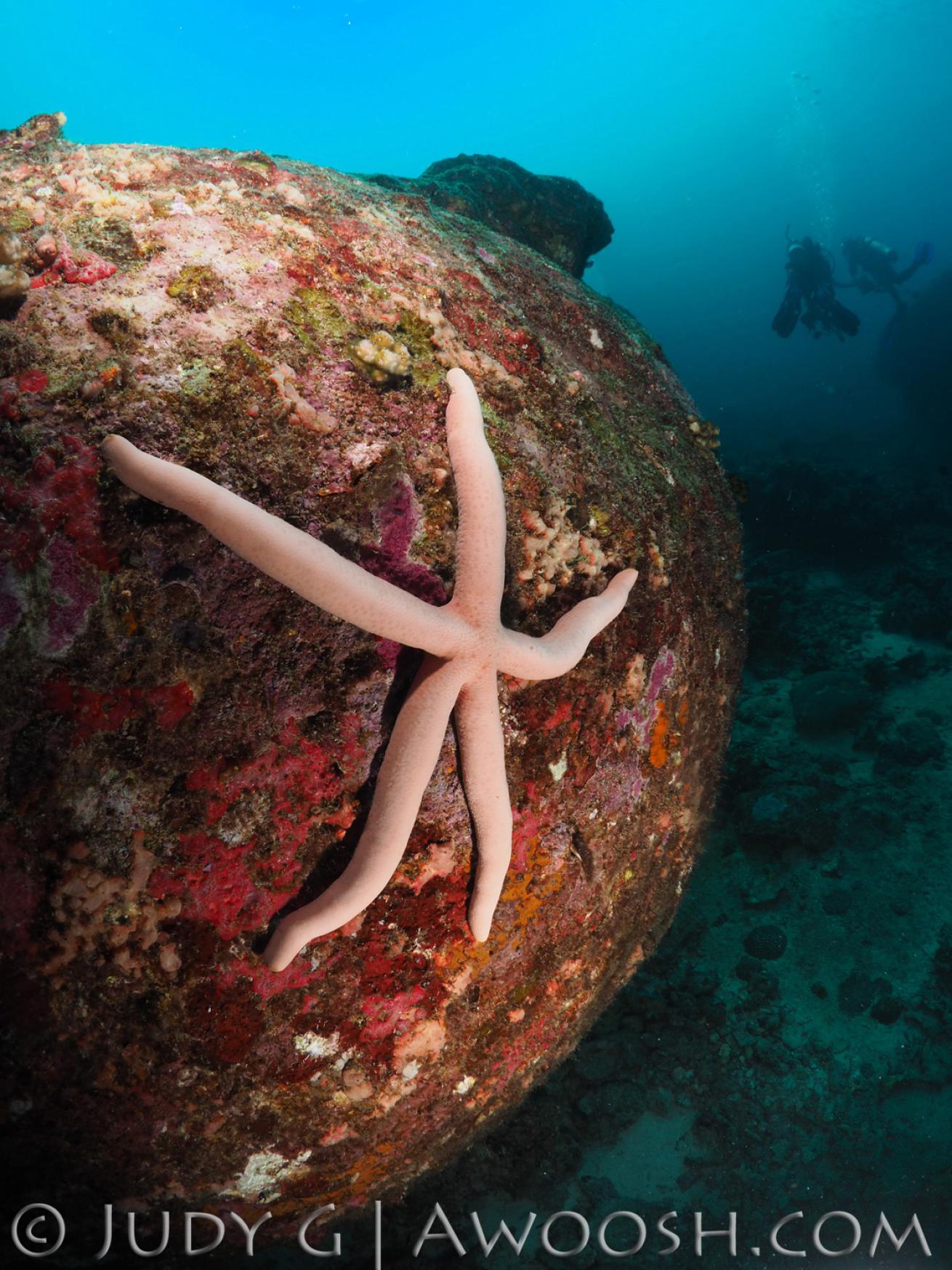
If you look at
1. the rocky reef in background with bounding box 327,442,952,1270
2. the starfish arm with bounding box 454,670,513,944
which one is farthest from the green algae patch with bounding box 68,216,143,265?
the rocky reef in background with bounding box 327,442,952,1270

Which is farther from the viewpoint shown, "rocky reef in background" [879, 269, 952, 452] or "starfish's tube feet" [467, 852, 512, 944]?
"rocky reef in background" [879, 269, 952, 452]

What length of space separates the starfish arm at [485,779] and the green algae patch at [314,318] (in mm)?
1425

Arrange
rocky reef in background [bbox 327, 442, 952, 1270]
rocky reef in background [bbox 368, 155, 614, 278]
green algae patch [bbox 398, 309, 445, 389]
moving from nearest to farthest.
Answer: green algae patch [bbox 398, 309, 445, 389], rocky reef in background [bbox 327, 442, 952, 1270], rocky reef in background [bbox 368, 155, 614, 278]

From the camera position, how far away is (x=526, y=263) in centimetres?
410

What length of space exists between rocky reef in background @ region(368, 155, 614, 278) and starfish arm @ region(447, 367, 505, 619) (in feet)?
24.4

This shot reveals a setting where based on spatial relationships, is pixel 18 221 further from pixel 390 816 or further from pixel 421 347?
pixel 390 816

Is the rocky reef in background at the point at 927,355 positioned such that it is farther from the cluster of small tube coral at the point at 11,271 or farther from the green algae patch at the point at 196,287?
the cluster of small tube coral at the point at 11,271

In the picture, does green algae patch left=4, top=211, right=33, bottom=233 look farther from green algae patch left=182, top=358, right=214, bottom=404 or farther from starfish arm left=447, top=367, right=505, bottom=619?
starfish arm left=447, top=367, right=505, bottom=619

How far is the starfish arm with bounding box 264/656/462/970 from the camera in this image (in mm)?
2039

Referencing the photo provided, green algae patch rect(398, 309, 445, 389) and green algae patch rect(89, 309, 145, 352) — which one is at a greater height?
green algae patch rect(398, 309, 445, 389)

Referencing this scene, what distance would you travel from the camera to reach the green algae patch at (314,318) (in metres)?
2.36

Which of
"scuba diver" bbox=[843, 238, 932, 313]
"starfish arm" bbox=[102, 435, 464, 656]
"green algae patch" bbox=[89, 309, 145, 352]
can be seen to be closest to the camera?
"starfish arm" bbox=[102, 435, 464, 656]

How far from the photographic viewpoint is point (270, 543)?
1.79 meters

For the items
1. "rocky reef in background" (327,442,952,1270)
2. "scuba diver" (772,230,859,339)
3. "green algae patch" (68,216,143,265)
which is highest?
"scuba diver" (772,230,859,339)
